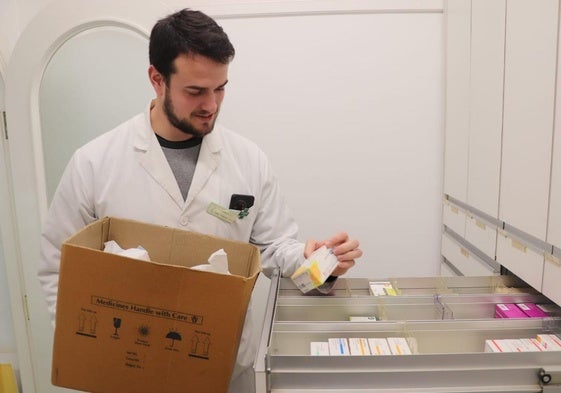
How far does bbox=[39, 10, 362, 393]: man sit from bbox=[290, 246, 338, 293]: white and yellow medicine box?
0.13 ft

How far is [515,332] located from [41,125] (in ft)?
7.01

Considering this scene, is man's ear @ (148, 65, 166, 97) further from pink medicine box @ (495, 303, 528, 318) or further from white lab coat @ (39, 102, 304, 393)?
pink medicine box @ (495, 303, 528, 318)

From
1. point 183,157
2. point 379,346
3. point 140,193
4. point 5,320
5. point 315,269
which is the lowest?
point 5,320

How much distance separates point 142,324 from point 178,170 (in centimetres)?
57

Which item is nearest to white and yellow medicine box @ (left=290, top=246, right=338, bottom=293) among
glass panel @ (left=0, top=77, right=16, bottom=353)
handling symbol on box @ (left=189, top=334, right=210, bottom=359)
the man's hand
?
the man's hand

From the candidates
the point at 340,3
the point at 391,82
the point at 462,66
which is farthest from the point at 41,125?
the point at 462,66

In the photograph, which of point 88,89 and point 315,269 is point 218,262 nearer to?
point 315,269

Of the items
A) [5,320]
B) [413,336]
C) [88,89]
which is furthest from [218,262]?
[5,320]

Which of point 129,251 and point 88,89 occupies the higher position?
point 88,89

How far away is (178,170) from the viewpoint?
1.38 meters

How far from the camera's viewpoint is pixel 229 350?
0.92 meters

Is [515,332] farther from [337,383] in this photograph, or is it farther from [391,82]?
[391,82]

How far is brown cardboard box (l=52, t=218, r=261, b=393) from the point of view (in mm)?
896

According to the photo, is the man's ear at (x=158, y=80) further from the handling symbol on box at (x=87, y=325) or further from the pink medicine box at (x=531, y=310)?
the pink medicine box at (x=531, y=310)
